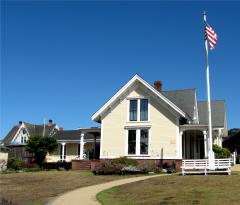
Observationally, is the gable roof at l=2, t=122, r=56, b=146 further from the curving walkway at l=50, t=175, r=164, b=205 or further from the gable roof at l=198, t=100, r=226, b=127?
the curving walkway at l=50, t=175, r=164, b=205

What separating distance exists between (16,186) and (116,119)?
13.6 meters

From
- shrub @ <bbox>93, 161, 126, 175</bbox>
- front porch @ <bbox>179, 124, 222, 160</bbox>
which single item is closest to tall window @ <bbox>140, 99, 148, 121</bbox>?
front porch @ <bbox>179, 124, 222, 160</bbox>

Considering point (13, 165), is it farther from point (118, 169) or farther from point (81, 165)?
point (118, 169)

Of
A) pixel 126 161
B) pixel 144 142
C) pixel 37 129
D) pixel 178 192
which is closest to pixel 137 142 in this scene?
pixel 144 142

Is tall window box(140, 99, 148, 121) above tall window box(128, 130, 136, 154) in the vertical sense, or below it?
above

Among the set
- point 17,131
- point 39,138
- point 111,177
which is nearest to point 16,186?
point 111,177

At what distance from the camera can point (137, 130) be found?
35.2 m

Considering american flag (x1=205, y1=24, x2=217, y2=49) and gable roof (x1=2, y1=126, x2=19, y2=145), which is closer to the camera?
american flag (x1=205, y1=24, x2=217, y2=49)

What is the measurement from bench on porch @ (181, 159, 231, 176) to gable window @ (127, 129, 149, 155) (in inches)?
357

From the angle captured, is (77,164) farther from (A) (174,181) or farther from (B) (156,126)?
(A) (174,181)

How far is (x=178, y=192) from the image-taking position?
18172 mm

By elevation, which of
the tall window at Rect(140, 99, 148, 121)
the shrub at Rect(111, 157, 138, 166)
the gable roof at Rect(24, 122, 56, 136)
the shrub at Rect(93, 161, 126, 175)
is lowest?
the shrub at Rect(93, 161, 126, 175)

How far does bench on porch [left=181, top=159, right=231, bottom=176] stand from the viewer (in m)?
Answer: 25.0

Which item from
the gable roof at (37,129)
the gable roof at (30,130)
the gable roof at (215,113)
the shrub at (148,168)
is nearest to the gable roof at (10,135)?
the gable roof at (30,130)
